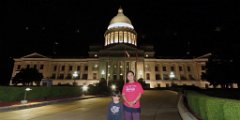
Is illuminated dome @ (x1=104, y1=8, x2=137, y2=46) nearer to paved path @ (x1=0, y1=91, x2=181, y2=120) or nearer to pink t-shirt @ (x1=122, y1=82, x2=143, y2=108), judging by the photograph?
paved path @ (x1=0, y1=91, x2=181, y2=120)

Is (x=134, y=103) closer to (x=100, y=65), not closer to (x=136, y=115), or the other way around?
(x=136, y=115)

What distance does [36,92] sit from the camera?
21.2 m

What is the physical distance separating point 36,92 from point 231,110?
2038 cm

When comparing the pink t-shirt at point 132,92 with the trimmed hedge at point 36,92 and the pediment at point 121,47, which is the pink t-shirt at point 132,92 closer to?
the trimmed hedge at point 36,92

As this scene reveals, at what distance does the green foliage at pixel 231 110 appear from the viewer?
5426 mm

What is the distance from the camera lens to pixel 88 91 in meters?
35.7

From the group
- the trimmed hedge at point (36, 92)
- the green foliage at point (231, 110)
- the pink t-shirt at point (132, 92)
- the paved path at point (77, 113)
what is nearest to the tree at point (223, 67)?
the paved path at point (77, 113)

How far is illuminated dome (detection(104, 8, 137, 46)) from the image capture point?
249 feet

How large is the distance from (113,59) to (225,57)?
43.1m

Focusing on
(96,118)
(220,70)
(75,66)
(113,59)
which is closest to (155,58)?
(113,59)

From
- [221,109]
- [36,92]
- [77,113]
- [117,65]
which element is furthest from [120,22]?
[221,109]

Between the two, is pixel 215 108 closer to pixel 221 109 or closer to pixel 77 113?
pixel 221 109

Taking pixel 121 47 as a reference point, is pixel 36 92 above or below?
below

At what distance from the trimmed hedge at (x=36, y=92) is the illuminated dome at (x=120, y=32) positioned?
47577 mm
